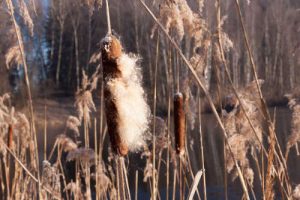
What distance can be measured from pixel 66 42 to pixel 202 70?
22.5 metres

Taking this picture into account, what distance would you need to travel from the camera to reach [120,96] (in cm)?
106

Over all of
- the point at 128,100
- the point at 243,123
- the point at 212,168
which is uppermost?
the point at 128,100

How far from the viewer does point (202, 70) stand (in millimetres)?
2162

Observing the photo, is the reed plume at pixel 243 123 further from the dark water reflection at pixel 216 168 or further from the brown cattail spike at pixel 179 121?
the dark water reflection at pixel 216 168

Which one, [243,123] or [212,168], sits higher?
[243,123]

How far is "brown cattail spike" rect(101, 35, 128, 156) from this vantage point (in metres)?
1.04

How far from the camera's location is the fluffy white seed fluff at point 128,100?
41.6 inches

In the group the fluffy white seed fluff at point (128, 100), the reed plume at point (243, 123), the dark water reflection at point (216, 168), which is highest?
the fluffy white seed fluff at point (128, 100)

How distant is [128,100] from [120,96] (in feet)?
0.08

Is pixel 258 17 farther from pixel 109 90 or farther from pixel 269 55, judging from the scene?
pixel 109 90

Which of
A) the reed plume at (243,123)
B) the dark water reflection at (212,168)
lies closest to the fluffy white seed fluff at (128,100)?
the reed plume at (243,123)

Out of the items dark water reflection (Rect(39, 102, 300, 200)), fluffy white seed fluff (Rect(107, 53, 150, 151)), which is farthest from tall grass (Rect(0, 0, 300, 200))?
dark water reflection (Rect(39, 102, 300, 200))

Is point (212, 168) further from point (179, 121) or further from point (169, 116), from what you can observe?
point (179, 121)

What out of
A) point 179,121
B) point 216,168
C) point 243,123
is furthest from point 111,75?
point 216,168
